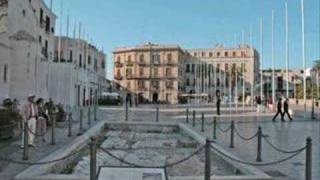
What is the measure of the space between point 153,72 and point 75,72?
77941 millimetres

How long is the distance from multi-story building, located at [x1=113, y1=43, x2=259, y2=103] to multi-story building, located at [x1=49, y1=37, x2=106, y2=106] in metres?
21.6

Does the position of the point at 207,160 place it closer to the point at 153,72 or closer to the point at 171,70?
the point at 171,70

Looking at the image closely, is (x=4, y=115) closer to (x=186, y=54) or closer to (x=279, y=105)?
(x=279, y=105)

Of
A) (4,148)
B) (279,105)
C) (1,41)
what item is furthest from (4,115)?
(279,105)

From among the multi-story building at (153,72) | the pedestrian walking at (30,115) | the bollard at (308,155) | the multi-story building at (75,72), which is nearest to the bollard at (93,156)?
the bollard at (308,155)

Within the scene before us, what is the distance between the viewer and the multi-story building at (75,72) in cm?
4050

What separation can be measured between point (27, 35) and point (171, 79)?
98.7 metres

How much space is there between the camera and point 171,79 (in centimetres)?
12562

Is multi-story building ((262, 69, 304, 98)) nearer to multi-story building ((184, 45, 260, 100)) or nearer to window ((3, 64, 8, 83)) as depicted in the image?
multi-story building ((184, 45, 260, 100))

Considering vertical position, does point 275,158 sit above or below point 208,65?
below

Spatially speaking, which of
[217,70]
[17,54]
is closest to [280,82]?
[217,70]

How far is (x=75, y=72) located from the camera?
1935 inches

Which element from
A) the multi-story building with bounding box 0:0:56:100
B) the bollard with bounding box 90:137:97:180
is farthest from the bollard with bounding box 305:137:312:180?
the multi-story building with bounding box 0:0:56:100

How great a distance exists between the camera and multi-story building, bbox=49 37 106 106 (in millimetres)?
40500
